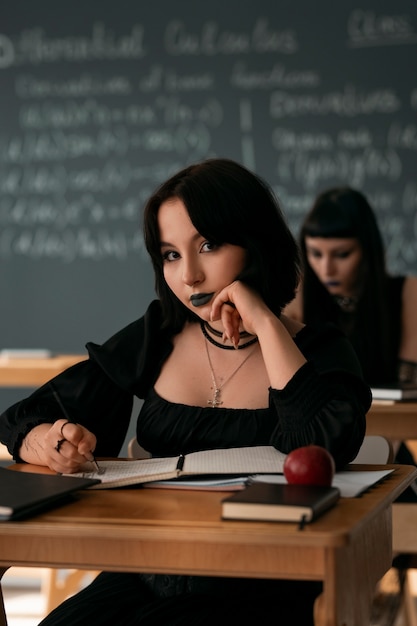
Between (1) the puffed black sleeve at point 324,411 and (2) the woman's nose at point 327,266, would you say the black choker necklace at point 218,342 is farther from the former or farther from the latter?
(2) the woman's nose at point 327,266

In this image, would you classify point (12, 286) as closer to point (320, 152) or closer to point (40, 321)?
point (40, 321)

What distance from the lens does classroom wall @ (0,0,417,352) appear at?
433 cm

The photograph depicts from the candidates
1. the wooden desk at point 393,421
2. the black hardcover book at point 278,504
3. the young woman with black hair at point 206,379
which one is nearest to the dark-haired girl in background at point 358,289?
the wooden desk at point 393,421

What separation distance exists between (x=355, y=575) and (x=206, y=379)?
67cm

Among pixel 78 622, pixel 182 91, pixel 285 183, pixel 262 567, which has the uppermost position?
pixel 182 91

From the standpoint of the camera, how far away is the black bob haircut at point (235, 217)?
181cm

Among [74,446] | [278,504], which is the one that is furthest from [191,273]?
[278,504]

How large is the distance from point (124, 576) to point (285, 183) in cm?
298

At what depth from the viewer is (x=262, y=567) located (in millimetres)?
1182

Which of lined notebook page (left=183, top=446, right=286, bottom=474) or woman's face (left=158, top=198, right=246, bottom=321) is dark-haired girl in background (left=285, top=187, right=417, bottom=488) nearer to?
woman's face (left=158, top=198, right=246, bottom=321)

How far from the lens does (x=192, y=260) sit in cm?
179

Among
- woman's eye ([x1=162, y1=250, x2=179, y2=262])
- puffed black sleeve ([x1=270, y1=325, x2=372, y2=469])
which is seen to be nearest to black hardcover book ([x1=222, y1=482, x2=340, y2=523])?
puffed black sleeve ([x1=270, y1=325, x2=372, y2=469])

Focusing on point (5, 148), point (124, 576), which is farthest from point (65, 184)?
point (124, 576)

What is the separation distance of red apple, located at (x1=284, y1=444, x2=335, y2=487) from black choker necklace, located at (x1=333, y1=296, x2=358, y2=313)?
2.06 meters
